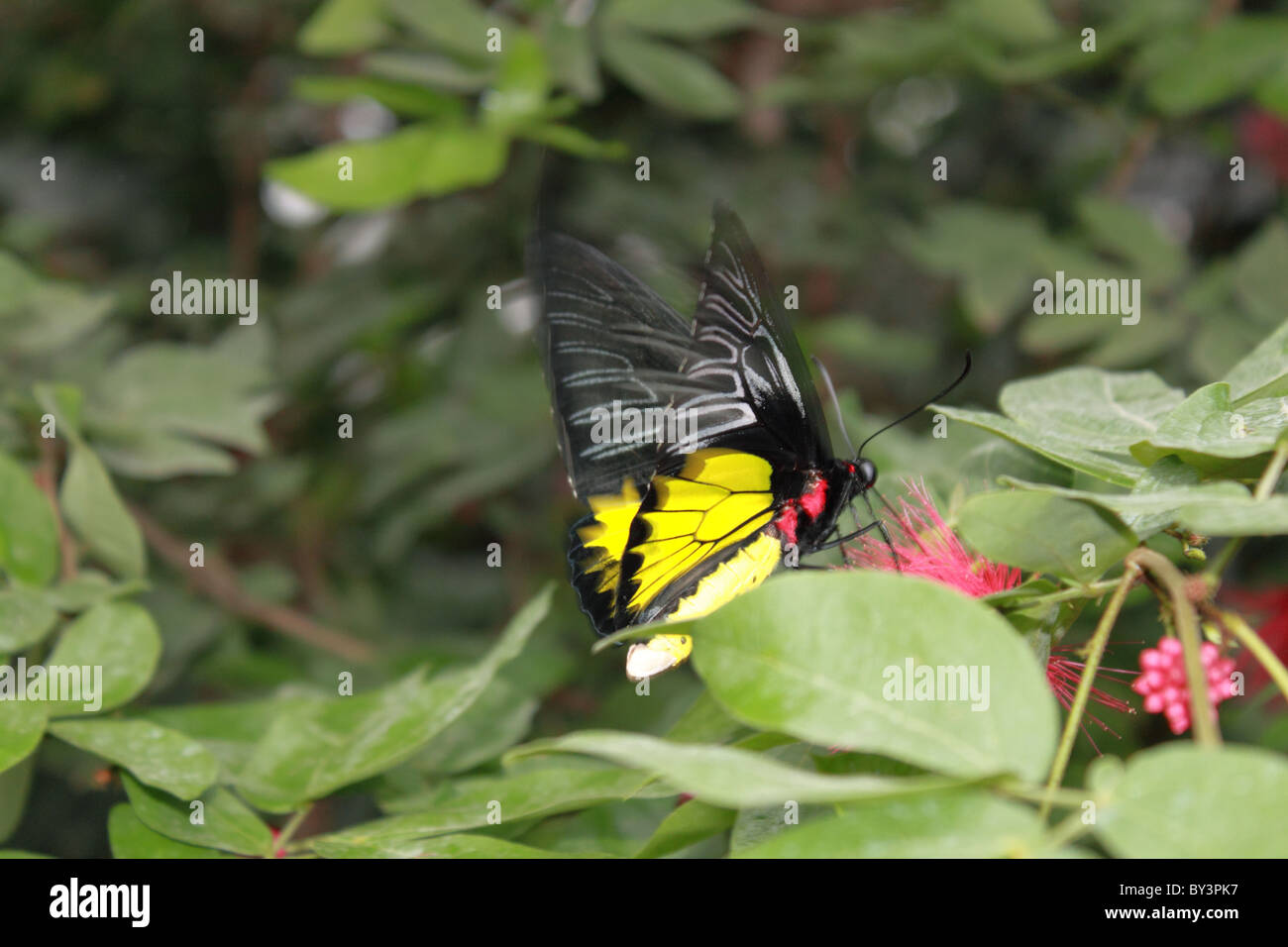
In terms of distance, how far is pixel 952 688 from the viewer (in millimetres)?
387

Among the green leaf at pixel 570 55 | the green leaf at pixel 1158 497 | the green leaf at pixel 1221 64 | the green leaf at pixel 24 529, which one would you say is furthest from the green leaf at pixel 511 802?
the green leaf at pixel 1221 64

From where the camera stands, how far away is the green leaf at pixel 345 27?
3.55 ft

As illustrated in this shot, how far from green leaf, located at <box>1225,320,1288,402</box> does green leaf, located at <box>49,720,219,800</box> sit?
595 mm

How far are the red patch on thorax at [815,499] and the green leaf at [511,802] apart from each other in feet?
0.93

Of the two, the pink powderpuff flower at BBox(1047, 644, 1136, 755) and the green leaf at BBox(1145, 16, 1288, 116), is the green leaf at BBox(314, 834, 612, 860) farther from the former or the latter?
the green leaf at BBox(1145, 16, 1288, 116)

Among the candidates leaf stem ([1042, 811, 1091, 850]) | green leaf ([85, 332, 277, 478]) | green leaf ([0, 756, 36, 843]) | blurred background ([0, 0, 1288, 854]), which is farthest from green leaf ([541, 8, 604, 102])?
leaf stem ([1042, 811, 1091, 850])

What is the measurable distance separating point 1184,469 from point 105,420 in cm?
90

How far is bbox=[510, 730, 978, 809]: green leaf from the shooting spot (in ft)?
1.10

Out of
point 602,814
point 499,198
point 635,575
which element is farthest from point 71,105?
point 602,814

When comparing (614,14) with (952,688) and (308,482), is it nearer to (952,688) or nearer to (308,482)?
(308,482)

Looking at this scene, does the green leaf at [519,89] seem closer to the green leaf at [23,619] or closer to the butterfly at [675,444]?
the butterfly at [675,444]

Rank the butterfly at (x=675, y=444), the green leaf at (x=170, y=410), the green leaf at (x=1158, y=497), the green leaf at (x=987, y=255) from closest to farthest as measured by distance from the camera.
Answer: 1. the green leaf at (x=1158, y=497)
2. the butterfly at (x=675, y=444)
3. the green leaf at (x=170, y=410)
4. the green leaf at (x=987, y=255)

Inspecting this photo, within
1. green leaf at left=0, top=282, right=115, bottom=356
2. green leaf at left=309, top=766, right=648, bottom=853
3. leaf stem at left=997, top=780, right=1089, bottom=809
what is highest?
green leaf at left=0, top=282, right=115, bottom=356

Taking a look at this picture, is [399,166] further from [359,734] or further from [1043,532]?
[1043,532]
